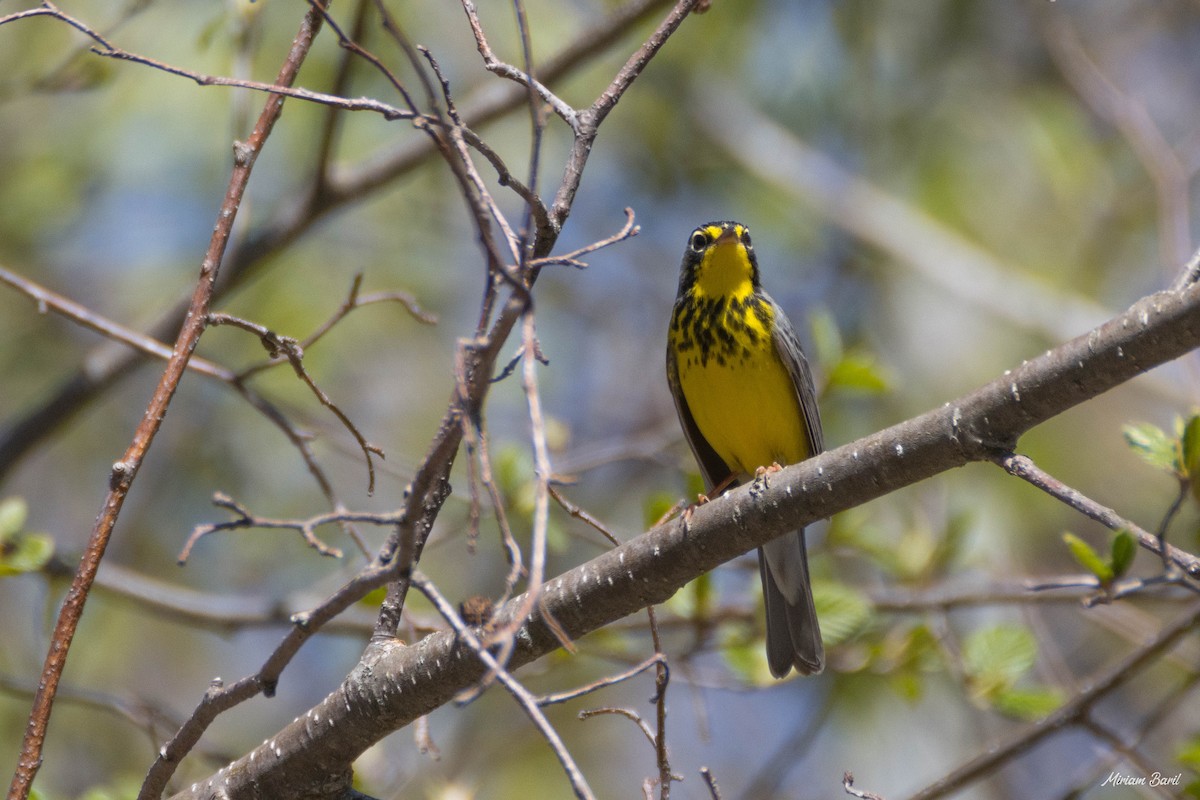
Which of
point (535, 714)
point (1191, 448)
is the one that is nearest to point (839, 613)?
point (1191, 448)

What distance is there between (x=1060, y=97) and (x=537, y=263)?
→ 33.3ft

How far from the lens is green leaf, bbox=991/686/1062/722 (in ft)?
15.3

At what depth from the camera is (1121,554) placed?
10.4 feet

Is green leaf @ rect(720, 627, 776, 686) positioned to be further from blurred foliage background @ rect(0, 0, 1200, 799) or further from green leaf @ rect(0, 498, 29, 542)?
green leaf @ rect(0, 498, 29, 542)

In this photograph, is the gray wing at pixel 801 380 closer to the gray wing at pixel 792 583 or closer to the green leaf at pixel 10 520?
the gray wing at pixel 792 583

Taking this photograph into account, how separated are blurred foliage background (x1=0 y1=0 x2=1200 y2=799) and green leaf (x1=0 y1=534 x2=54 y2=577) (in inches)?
56.8

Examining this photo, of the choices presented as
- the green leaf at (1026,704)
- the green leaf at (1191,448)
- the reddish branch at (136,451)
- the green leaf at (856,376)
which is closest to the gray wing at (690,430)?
the green leaf at (856,376)

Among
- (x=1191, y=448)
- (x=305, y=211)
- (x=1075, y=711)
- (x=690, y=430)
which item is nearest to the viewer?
(x=1191, y=448)

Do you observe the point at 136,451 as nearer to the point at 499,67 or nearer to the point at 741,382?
the point at 499,67

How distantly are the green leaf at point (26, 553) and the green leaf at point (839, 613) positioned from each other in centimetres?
283

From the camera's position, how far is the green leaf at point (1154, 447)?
10.5ft

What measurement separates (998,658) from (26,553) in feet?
11.7

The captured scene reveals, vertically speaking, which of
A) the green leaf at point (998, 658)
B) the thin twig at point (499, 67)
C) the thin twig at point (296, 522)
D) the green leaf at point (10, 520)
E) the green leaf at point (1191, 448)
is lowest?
the thin twig at point (296, 522)

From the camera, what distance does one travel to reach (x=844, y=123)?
1100 centimetres
